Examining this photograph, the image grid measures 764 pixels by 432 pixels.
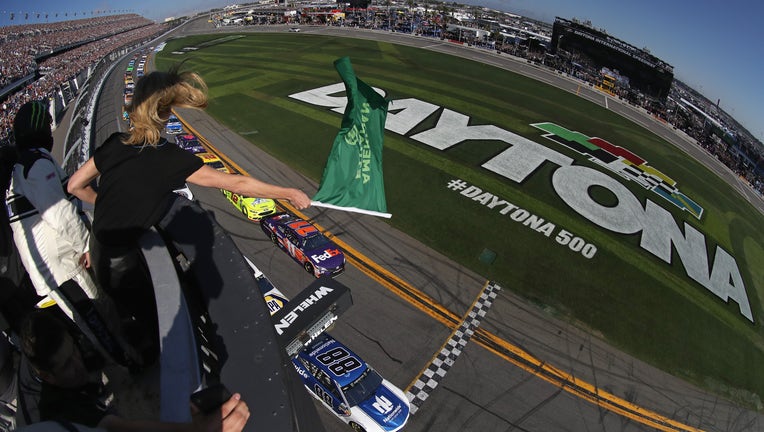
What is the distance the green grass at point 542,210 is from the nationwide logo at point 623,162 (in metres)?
1.17

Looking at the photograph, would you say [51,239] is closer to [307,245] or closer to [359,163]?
[359,163]

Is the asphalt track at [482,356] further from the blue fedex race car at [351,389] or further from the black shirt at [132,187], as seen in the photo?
the black shirt at [132,187]

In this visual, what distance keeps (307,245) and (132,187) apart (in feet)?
51.9

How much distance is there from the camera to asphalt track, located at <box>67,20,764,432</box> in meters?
14.0

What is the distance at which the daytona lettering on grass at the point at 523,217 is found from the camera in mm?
22531

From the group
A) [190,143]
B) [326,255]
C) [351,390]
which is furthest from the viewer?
[190,143]

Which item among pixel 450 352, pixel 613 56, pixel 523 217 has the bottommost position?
pixel 450 352

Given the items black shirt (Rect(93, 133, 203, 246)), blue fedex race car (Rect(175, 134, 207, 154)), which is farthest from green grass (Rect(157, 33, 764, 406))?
black shirt (Rect(93, 133, 203, 246))

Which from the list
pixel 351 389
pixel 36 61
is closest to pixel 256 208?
pixel 351 389

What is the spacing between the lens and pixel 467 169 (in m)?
28.8

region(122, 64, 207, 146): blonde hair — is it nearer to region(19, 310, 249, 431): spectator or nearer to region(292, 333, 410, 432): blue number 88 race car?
region(19, 310, 249, 431): spectator

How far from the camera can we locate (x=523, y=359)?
626 inches

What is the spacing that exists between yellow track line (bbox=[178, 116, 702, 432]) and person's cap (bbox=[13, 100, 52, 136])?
15.2 meters

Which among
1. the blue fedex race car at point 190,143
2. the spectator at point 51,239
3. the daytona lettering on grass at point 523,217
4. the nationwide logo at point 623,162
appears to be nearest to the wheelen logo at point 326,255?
the daytona lettering on grass at point 523,217
